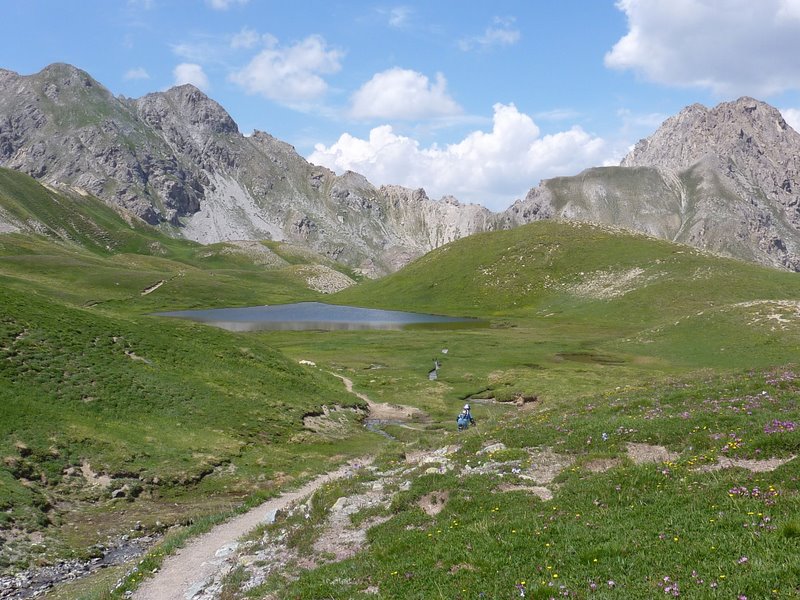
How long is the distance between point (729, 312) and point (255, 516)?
108440 mm

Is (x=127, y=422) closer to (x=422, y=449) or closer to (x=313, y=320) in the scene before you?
(x=422, y=449)

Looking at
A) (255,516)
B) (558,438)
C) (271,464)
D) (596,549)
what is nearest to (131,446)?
(271,464)

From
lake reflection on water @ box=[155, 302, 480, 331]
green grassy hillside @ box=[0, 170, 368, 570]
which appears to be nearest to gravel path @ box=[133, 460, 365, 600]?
green grassy hillside @ box=[0, 170, 368, 570]

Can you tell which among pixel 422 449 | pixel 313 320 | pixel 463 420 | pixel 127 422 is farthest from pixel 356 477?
pixel 313 320

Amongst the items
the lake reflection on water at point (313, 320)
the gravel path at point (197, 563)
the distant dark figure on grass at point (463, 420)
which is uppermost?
the lake reflection on water at point (313, 320)

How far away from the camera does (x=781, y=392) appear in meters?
28.2

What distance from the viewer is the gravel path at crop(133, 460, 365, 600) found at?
20172 millimetres

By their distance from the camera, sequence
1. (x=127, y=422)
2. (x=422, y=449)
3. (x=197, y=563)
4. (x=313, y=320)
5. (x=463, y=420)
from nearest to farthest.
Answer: (x=197, y=563)
(x=422, y=449)
(x=463, y=420)
(x=127, y=422)
(x=313, y=320)

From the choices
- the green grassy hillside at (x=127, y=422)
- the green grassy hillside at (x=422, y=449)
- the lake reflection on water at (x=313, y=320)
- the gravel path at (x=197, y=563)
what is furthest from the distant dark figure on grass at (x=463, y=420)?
the lake reflection on water at (x=313, y=320)

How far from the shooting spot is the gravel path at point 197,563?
2017cm

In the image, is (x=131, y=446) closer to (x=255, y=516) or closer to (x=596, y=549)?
(x=255, y=516)

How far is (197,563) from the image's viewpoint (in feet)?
75.1

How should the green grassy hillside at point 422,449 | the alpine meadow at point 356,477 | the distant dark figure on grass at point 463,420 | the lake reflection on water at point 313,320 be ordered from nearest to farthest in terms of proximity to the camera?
the alpine meadow at point 356,477, the green grassy hillside at point 422,449, the distant dark figure on grass at point 463,420, the lake reflection on water at point 313,320

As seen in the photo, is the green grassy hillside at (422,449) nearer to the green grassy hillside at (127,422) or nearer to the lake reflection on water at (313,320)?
the green grassy hillside at (127,422)
